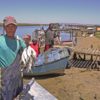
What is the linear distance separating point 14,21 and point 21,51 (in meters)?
0.52

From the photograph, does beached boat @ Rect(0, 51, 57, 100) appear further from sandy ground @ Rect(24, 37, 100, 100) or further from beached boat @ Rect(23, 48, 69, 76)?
beached boat @ Rect(23, 48, 69, 76)

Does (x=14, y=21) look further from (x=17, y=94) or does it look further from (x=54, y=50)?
(x=54, y=50)

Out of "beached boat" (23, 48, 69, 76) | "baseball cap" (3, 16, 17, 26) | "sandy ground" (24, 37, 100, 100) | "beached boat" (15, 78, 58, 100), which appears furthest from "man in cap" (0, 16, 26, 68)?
"beached boat" (23, 48, 69, 76)

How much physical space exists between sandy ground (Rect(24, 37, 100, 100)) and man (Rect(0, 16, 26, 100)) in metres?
4.41

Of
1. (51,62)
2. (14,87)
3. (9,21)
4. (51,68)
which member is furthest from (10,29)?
(51,68)

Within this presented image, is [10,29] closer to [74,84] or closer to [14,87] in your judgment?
[14,87]

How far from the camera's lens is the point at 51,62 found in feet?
37.2

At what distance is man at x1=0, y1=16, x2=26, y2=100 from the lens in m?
4.35

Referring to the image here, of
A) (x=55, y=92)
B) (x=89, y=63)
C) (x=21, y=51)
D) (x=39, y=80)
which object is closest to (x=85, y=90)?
(x=55, y=92)

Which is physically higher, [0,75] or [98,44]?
[0,75]

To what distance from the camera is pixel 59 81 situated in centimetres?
1099

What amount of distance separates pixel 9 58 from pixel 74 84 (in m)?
6.25

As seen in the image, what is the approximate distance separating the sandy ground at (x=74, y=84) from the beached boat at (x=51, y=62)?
0.29 metres

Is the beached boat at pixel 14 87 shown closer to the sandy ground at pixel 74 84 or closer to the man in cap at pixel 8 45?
the man in cap at pixel 8 45
